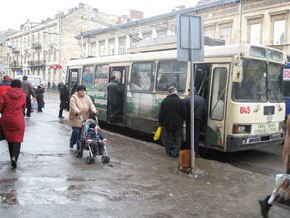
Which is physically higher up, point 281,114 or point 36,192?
point 281,114

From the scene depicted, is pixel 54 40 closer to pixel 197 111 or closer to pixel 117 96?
pixel 117 96

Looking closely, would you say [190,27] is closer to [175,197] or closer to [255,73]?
[255,73]

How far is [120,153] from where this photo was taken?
905 centimetres

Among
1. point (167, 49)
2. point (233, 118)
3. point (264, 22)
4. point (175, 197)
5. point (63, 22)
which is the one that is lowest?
point (175, 197)

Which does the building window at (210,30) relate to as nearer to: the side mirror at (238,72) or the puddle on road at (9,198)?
the side mirror at (238,72)

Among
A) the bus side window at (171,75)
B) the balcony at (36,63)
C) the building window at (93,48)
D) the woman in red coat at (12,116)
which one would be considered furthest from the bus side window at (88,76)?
the balcony at (36,63)

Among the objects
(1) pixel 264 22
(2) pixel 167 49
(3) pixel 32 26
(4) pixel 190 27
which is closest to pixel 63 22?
(3) pixel 32 26

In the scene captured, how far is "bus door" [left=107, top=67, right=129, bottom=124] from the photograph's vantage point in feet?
40.3

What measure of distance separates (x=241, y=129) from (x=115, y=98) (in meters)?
5.09

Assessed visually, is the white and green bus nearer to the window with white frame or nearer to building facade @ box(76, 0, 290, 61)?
building facade @ box(76, 0, 290, 61)

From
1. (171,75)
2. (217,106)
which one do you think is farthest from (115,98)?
(217,106)

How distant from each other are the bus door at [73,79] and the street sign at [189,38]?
9.33 metres

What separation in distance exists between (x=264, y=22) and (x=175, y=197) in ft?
79.8

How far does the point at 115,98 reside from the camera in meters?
12.3
